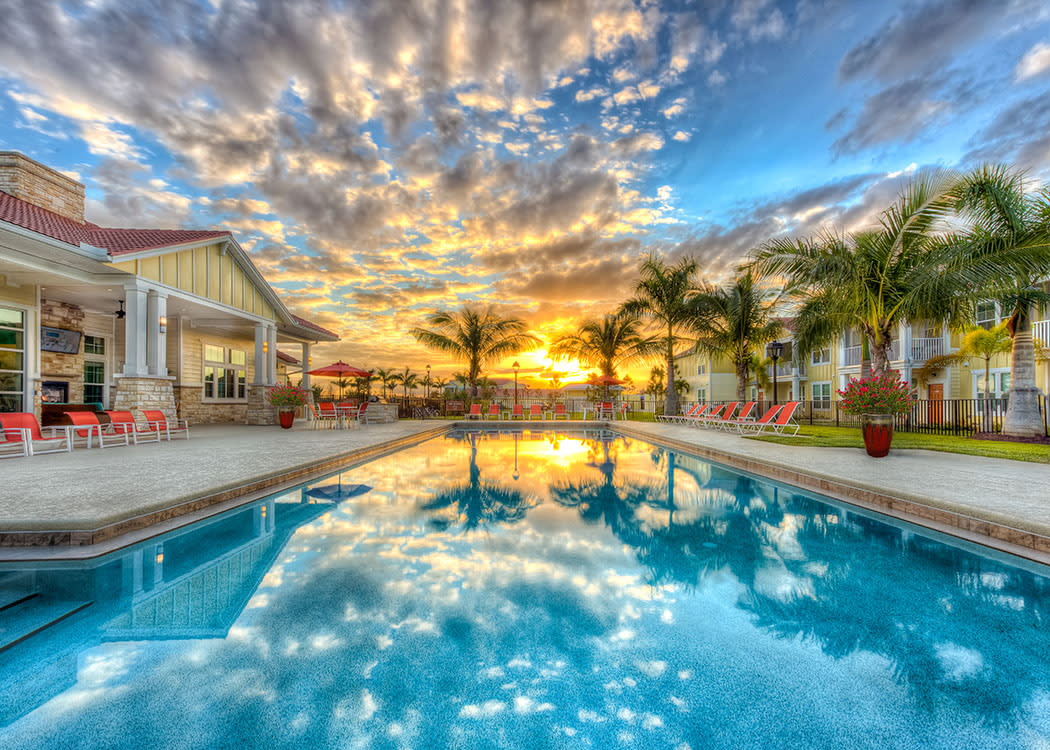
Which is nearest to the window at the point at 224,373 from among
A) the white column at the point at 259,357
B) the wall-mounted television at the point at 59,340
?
the white column at the point at 259,357

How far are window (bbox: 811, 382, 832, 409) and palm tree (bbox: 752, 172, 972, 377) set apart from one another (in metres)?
16.1

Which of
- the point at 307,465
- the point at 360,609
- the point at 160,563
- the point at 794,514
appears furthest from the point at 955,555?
the point at 307,465

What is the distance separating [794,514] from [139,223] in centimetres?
2129

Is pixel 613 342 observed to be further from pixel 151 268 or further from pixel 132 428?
pixel 132 428

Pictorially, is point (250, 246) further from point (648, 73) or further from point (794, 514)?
Answer: point (794, 514)

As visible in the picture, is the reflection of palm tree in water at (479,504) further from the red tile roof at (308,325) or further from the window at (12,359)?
the red tile roof at (308,325)

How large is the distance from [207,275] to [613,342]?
680 inches

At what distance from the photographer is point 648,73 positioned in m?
12.5

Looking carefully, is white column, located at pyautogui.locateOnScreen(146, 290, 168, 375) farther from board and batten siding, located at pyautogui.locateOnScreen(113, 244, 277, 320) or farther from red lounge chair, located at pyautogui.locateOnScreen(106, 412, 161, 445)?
red lounge chair, located at pyautogui.locateOnScreen(106, 412, 161, 445)


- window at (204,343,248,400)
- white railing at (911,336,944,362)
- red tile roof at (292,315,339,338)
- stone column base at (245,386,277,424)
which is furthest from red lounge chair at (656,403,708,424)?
window at (204,343,248,400)

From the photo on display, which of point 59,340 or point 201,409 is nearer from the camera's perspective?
point 59,340

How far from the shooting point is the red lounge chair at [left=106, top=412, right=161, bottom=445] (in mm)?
9094

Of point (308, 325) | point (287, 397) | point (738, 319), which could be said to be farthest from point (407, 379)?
point (738, 319)

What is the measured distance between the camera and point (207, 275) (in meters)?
12.4
